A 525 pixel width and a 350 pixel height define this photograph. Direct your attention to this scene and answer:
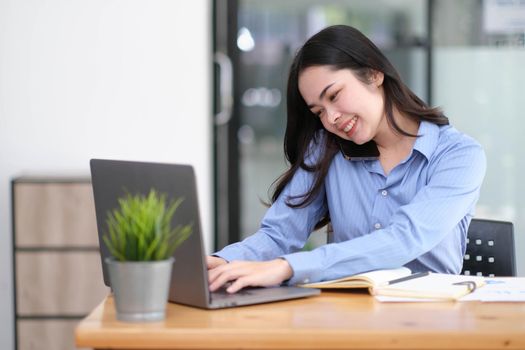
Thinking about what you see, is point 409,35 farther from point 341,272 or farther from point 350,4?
point 341,272

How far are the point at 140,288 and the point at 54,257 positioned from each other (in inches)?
98.6

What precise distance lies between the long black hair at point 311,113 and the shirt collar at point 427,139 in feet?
0.08

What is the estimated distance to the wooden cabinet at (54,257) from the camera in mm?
4035

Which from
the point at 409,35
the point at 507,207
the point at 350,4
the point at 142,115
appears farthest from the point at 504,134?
the point at 142,115

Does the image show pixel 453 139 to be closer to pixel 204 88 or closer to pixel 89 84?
pixel 204 88

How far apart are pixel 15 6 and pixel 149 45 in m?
0.64

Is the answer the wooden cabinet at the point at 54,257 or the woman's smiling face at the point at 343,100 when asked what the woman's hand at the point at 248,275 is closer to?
the woman's smiling face at the point at 343,100

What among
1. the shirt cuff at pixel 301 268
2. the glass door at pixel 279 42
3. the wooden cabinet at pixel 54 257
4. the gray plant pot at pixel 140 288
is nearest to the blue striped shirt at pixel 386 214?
the shirt cuff at pixel 301 268

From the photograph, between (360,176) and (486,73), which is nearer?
(360,176)

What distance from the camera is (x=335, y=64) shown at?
228 cm

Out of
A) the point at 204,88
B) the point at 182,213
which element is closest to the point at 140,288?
the point at 182,213

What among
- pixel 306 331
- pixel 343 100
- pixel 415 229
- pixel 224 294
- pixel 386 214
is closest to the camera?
pixel 306 331

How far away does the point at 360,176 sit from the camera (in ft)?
8.04

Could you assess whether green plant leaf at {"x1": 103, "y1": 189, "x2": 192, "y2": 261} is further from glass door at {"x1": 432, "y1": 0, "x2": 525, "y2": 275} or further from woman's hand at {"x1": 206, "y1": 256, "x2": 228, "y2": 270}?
glass door at {"x1": 432, "y1": 0, "x2": 525, "y2": 275}
